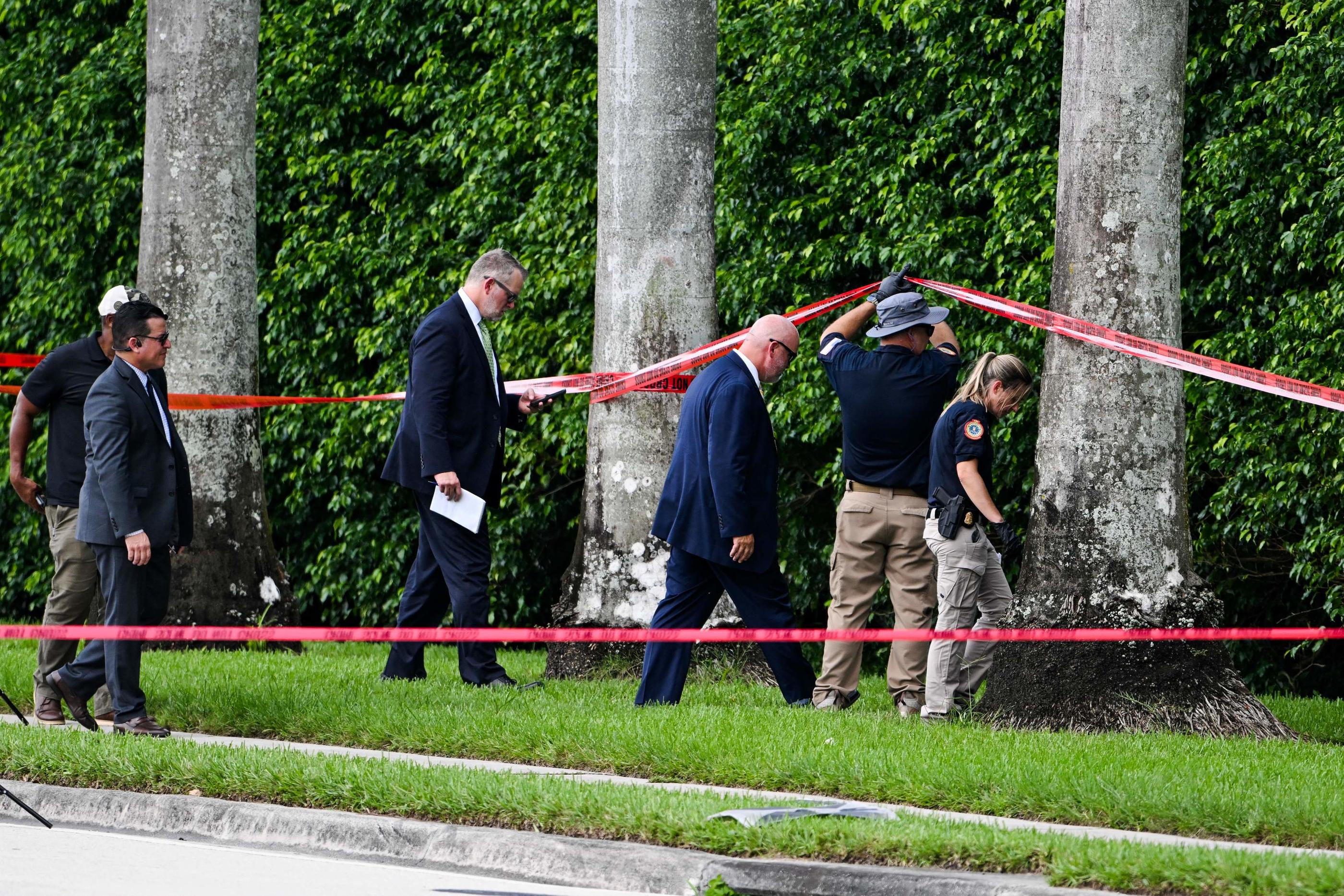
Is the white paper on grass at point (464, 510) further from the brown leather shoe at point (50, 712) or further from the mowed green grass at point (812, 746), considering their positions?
the brown leather shoe at point (50, 712)

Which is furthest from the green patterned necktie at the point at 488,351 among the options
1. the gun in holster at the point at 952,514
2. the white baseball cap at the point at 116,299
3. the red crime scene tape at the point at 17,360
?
the red crime scene tape at the point at 17,360

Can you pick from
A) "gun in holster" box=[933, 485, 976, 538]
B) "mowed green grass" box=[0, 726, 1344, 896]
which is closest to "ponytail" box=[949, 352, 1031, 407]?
"gun in holster" box=[933, 485, 976, 538]

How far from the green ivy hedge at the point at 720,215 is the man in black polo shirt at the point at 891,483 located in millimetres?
2210

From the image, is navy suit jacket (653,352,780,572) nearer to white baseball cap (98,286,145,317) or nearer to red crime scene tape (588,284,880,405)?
red crime scene tape (588,284,880,405)

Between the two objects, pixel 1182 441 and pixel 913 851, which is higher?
pixel 1182 441

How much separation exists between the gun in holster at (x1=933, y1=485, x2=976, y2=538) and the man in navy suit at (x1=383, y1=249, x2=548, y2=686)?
7.58ft

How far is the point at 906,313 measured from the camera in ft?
28.4

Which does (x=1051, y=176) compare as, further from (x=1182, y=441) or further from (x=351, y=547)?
(x=351, y=547)

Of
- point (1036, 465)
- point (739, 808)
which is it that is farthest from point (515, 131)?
point (739, 808)

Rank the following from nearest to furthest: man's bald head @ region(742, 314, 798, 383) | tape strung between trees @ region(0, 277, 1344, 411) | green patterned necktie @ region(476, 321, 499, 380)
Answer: tape strung between trees @ region(0, 277, 1344, 411)
man's bald head @ region(742, 314, 798, 383)
green patterned necktie @ region(476, 321, 499, 380)

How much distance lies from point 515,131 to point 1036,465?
6009mm

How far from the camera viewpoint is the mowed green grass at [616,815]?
15.9 ft

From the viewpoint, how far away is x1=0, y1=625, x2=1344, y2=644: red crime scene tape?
675 centimetres

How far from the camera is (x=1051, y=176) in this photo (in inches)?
422
